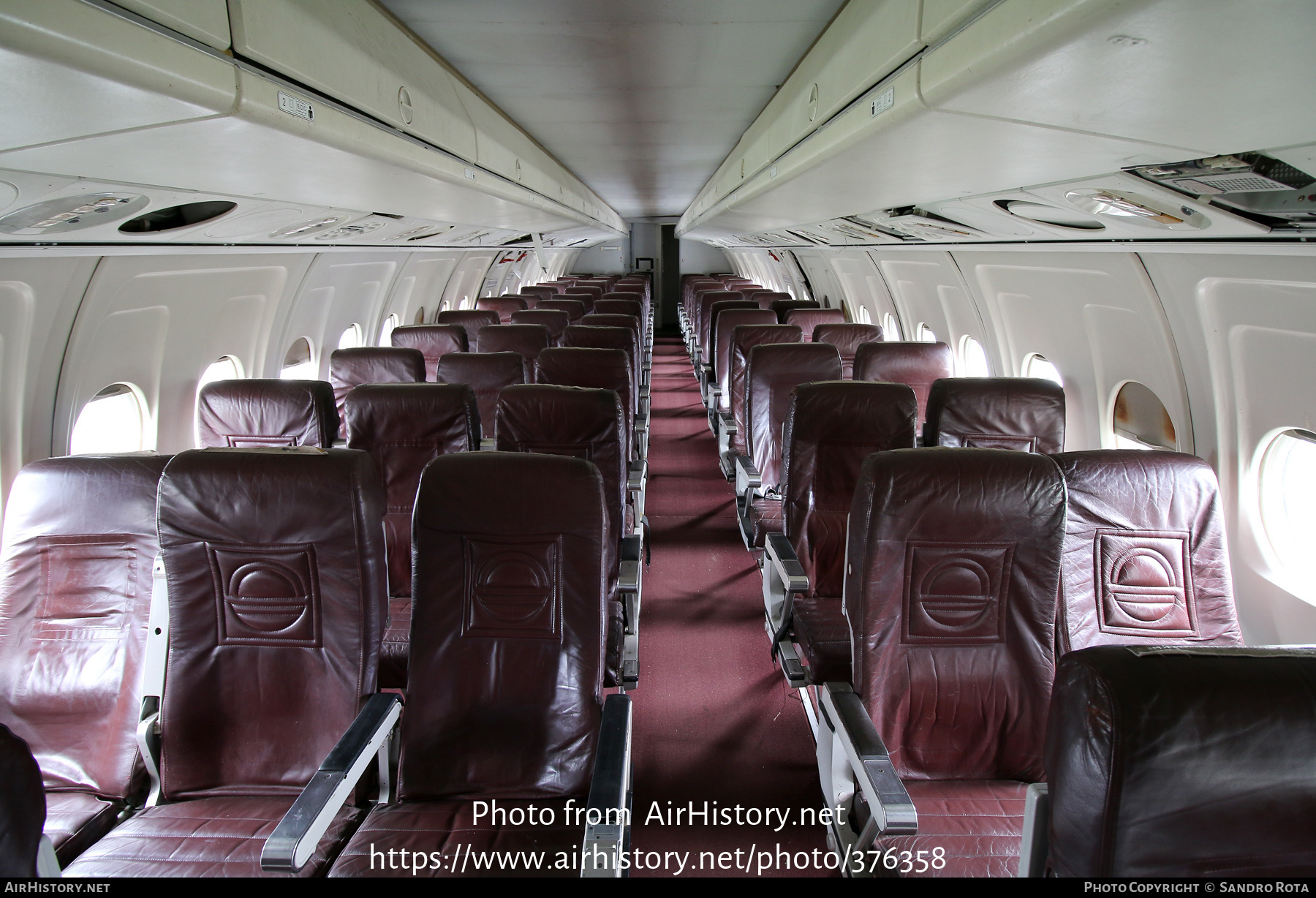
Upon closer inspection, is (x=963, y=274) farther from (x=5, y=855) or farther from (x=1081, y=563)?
(x=5, y=855)

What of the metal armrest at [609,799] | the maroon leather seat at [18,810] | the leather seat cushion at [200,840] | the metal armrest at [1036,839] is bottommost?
the leather seat cushion at [200,840]

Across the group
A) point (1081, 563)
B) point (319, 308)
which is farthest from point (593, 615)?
point (319, 308)

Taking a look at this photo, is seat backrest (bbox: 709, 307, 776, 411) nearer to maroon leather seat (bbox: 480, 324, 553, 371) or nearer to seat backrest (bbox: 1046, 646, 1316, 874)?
maroon leather seat (bbox: 480, 324, 553, 371)

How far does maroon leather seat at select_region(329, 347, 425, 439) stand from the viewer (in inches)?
203

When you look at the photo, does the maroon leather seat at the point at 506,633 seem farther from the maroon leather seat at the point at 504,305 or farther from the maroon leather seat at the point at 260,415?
the maroon leather seat at the point at 504,305

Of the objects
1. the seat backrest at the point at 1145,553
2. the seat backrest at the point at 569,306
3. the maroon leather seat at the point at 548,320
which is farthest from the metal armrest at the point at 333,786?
the seat backrest at the point at 569,306

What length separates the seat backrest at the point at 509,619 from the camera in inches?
92.3

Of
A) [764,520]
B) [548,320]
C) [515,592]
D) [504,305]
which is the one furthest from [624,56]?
[504,305]

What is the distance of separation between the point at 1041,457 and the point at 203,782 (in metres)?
2.84

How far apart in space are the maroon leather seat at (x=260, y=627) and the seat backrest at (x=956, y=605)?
1.59 m

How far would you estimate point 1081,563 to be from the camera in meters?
2.58

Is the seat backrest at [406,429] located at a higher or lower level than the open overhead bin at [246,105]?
lower

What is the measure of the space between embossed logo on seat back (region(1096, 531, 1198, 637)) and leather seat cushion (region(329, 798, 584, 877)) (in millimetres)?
1967

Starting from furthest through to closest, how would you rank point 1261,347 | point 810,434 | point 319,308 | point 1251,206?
point 319,308 < point 810,434 < point 1261,347 < point 1251,206
